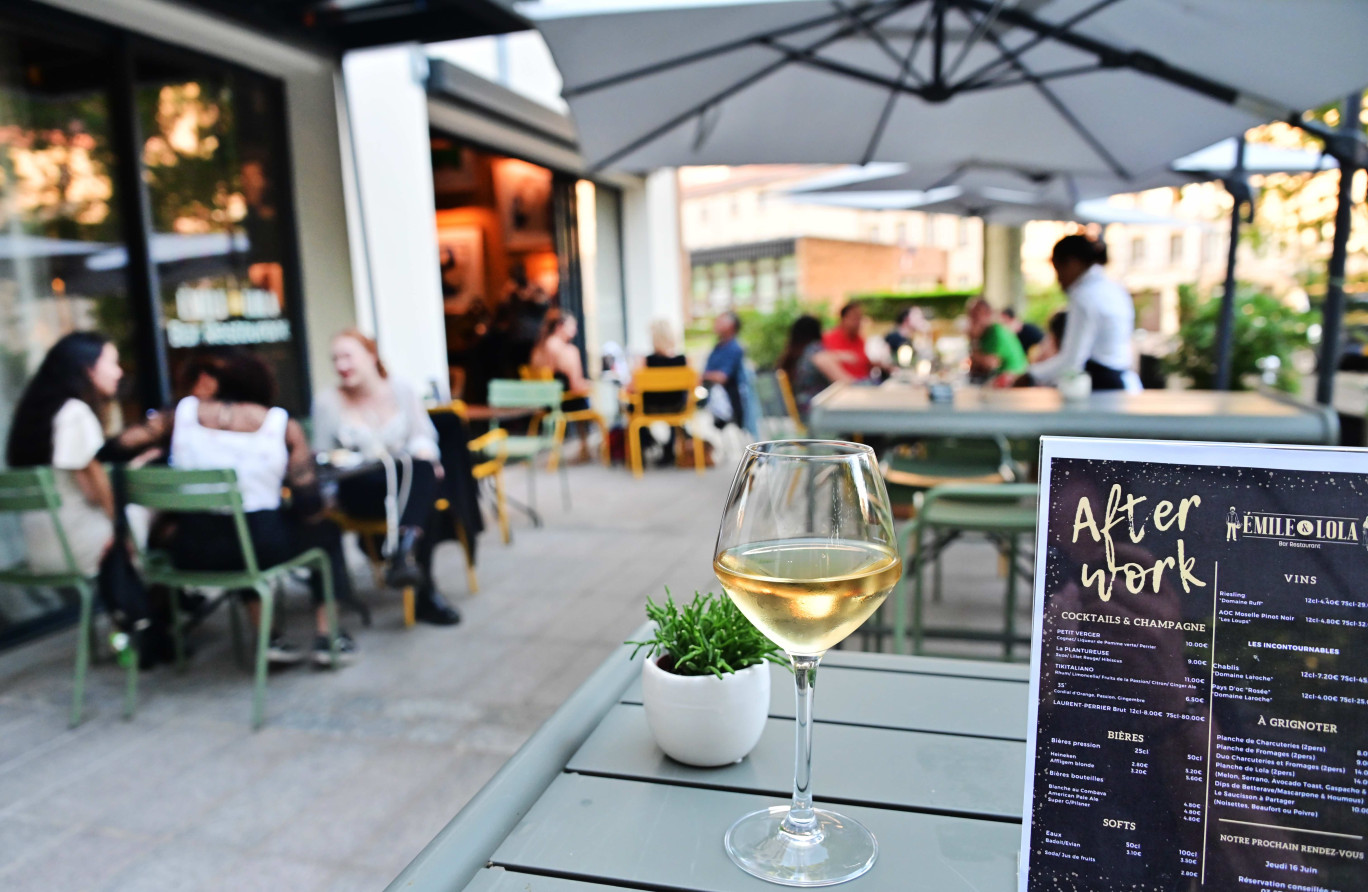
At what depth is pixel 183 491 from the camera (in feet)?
9.11

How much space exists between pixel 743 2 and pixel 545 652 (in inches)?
101

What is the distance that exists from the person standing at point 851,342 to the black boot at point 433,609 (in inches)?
141

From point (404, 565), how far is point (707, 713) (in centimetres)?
302

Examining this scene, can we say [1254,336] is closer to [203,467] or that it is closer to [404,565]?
[404,565]

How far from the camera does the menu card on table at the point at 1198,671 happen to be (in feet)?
1.68

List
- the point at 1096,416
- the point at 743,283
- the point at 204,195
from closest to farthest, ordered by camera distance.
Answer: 1. the point at 1096,416
2. the point at 204,195
3. the point at 743,283

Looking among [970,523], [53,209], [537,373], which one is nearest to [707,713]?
[970,523]

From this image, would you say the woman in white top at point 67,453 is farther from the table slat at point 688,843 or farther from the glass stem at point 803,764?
the glass stem at point 803,764

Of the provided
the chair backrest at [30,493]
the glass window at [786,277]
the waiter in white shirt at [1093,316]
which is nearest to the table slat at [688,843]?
the chair backrest at [30,493]

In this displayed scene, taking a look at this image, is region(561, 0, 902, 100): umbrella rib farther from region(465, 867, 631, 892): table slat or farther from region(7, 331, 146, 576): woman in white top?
region(465, 867, 631, 892): table slat

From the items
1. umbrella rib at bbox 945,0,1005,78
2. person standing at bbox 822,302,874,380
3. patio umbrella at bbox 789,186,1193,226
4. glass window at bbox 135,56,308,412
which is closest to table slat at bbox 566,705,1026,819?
umbrella rib at bbox 945,0,1005,78

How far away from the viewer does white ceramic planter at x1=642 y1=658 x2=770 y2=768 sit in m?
0.75

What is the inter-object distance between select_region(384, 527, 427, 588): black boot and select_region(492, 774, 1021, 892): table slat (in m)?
2.95

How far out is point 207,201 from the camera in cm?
484
